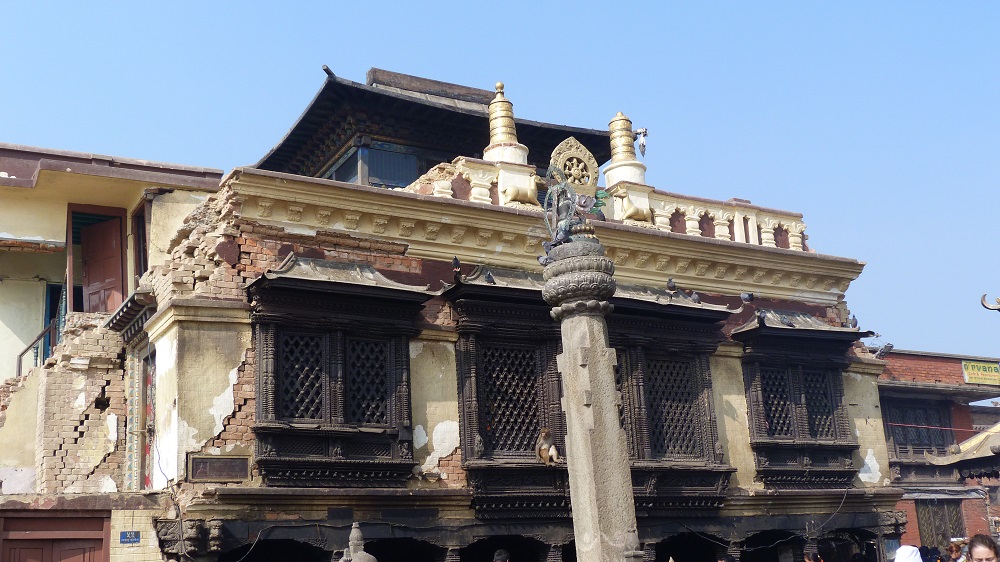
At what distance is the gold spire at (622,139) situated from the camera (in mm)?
19281

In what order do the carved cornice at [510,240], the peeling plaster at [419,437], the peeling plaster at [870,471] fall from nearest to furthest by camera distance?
the carved cornice at [510,240]
the peeling plaster at [419,437]
the peeling plaster at [870,471]

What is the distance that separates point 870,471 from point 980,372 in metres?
7.83

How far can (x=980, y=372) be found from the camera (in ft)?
85.0

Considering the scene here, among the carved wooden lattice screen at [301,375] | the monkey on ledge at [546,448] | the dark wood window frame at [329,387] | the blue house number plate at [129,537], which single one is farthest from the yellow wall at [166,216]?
the monkey on ledge at [546,448]

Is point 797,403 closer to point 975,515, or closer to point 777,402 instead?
point 777,402

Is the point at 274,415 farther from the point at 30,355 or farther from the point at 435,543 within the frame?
the point at 30,355

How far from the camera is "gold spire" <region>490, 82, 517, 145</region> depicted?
17938 millimetres

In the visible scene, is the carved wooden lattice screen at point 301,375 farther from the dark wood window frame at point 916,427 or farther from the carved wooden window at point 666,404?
the dark wood window frame at point 916,427

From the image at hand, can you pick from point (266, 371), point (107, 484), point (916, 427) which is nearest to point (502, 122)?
point (266, 371)

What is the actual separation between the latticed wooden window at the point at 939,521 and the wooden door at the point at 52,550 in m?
17.9

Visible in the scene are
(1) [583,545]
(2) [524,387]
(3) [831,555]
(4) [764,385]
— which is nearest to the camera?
(1) [583,545]

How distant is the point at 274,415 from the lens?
14062 mm

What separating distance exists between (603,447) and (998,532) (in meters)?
18.6

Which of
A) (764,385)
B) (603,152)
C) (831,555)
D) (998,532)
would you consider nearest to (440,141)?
(603,152)
